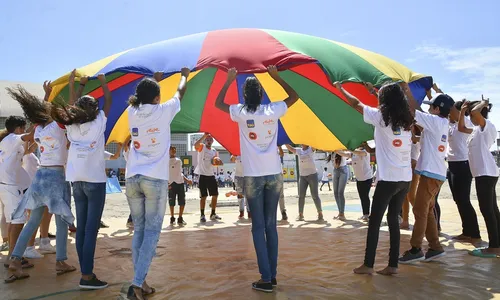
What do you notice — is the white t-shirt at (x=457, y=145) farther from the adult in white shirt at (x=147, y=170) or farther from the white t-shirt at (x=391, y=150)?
the adult in white shirt at (x=147, y=170)

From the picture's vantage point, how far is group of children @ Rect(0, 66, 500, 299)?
8.97ft

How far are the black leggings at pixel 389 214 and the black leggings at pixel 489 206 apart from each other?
1.26m

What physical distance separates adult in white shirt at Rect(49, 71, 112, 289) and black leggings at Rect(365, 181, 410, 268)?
2.19m

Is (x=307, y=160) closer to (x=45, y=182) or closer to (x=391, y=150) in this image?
(x=391, y=150)

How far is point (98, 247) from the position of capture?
471 cm

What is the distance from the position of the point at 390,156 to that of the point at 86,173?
7.95 feet

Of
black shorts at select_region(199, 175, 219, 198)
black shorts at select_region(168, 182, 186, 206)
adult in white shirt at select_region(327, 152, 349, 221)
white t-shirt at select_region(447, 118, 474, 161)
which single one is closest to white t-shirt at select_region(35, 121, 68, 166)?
black shorts at select_region(168, 182, 186, 206)

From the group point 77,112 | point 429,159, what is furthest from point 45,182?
point 429,159

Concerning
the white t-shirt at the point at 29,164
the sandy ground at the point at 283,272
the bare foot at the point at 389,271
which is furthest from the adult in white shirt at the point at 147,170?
the white t-shirt at the point at 29,164

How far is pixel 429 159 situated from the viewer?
3.55 metres

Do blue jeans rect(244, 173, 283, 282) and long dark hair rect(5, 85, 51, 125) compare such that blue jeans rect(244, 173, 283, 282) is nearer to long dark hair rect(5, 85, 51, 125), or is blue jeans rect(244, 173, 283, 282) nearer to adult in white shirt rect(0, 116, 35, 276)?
long dark hair rect(5, 85, 51, 125)

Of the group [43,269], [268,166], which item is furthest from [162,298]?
[43,269]

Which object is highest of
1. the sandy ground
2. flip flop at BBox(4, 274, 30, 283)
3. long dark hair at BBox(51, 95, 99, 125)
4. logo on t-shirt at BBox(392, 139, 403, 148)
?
long dark hair at BBox(51, 95, 99, 125)

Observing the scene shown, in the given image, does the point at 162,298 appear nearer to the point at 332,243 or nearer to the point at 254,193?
the point at 254,193
